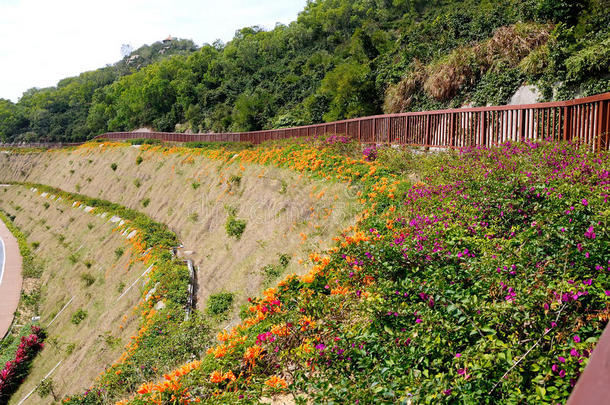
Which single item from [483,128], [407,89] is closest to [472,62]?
[407,89]

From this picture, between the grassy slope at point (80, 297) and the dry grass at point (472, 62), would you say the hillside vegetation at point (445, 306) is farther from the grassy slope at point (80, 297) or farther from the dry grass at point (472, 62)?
the dry grass at point (472, 62)

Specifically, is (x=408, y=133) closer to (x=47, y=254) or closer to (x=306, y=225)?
(x=306, y=225)

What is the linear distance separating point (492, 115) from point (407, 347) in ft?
25.5

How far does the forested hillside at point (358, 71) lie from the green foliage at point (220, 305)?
35.8 ft

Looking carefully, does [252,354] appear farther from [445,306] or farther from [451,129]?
[451,129]

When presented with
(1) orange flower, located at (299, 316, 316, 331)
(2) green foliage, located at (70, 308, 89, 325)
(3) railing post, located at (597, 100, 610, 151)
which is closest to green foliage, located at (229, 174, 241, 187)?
(2) green foliage, located at (70, 308, 89, 325)

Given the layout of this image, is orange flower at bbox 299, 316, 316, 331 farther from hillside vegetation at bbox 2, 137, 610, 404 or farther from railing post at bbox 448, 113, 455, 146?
railing post at bbox 448, 113, 455, 146

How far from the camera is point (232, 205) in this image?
54.0 ft

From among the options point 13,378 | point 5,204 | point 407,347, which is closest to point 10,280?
point 13,378

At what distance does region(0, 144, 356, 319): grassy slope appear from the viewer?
10953 millimetres

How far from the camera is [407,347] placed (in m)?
3.93

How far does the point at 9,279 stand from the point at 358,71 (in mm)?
25576

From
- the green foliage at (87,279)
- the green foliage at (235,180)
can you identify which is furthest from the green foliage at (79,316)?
the green foliage at (235,180)

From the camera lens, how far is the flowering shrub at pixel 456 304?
3.32 m
